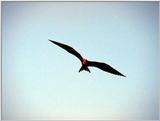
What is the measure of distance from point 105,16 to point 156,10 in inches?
13.5

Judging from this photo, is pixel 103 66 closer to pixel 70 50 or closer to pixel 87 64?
pixel 87 64

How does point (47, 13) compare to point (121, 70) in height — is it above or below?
above

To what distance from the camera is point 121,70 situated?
8.45 feet

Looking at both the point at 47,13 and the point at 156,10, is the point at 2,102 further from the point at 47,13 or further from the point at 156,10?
the point at 156,10

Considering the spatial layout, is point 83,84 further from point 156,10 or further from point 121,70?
point 156,10

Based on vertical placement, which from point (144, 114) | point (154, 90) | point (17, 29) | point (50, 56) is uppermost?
point (17, 29)

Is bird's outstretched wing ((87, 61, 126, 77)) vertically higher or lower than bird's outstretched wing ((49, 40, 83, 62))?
lower

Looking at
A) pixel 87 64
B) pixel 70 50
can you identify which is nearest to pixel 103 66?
pixel 87 64

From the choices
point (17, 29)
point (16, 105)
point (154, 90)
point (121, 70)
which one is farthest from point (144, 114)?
point (17, 29)

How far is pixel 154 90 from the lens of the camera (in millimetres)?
2576

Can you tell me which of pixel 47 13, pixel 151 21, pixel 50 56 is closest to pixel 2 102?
pixel 50 56

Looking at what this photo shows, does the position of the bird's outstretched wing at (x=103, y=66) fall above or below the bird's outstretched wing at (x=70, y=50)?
below

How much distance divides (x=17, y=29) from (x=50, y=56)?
286 millimetres

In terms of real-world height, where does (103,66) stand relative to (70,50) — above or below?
below
